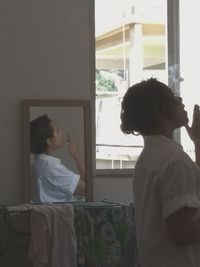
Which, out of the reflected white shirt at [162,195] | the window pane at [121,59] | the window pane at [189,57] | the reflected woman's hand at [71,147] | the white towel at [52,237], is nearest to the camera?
the reflected white shirt at [162,195]

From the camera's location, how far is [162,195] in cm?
135

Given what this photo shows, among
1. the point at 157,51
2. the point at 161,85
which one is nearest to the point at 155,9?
the point at 157,51

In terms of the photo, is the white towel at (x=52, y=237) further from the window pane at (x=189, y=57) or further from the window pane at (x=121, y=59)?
the window pane at (x=189, y=57)

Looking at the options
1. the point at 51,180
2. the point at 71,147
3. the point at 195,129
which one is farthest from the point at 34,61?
the point at 195,129

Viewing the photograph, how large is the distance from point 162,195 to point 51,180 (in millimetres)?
1588

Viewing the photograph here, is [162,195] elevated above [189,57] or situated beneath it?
situated beneath

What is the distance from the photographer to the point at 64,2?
2.96 metres

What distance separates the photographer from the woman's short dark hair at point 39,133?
2842mm

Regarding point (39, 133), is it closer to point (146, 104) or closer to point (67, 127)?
point (67, 127)

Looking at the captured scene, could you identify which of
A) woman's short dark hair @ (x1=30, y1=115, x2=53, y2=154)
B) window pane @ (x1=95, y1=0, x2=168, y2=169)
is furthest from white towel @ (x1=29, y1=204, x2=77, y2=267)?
window pane @ (x1=95, y1=0, x2=168, y2=169)

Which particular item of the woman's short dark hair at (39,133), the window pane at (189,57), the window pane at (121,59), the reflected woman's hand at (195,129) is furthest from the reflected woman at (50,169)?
the reflected woman's hand at (195,129)

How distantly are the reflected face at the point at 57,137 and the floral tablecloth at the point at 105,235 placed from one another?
1.34 feet

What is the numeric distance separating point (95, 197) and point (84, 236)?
0.45 meters

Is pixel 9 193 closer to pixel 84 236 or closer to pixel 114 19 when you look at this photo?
pixel 84 236
